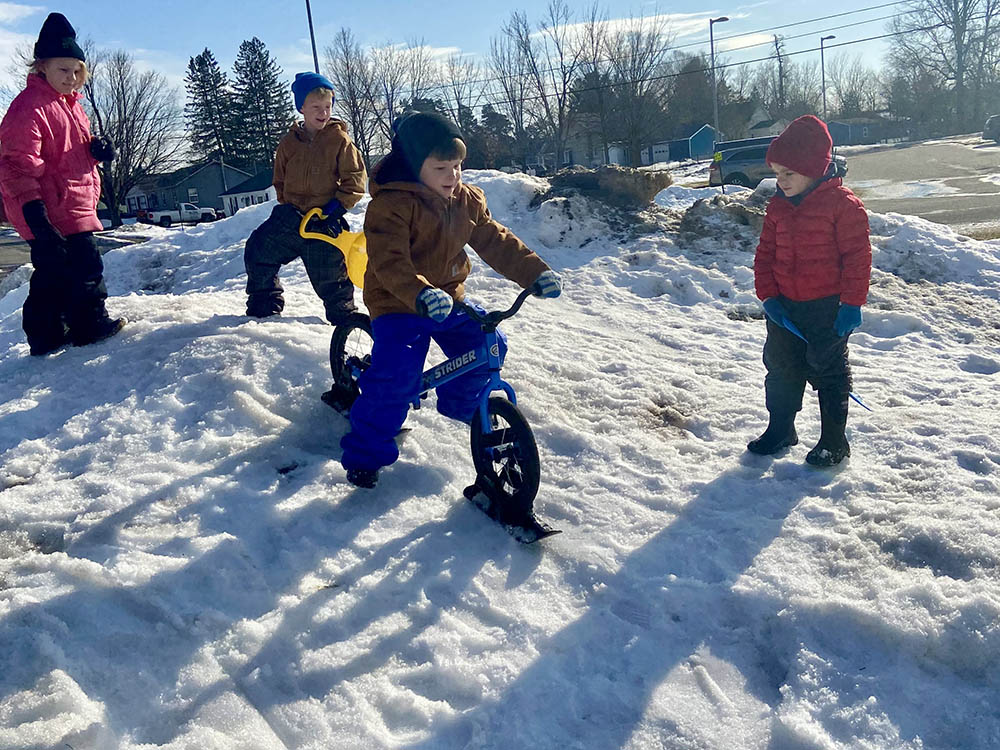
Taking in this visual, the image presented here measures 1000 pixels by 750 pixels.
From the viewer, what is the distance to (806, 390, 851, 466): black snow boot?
3.98 m

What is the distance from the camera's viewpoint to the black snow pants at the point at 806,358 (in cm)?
395

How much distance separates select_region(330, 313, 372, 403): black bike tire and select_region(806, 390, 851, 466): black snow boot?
264 cm

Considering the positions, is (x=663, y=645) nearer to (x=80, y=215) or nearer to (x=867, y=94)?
(x=80, y=215)

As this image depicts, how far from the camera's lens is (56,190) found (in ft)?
16.5

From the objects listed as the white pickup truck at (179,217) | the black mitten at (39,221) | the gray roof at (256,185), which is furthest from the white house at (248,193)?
the black mitten at (39,221)

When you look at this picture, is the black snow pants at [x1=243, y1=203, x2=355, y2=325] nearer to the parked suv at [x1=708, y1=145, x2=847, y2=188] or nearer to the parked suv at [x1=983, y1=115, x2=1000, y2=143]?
the parked suv at [x1=708, y1=145, x2=847, y2=188]

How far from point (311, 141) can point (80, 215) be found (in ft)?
5.40

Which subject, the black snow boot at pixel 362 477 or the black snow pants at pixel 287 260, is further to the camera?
the black snow pants at pixel 287 260

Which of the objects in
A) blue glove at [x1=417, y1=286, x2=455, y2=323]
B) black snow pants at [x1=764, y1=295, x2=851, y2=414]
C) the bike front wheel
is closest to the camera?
blue glove at [x1=417, y1=286, x2=455, y2=323]

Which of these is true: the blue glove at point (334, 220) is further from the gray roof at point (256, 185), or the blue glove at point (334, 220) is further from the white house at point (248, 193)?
the gray roof at point (256, 185)

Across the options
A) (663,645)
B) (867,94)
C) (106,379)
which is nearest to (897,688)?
(663,645)

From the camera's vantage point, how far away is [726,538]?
3.40m

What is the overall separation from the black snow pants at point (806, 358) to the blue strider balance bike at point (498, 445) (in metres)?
1.57

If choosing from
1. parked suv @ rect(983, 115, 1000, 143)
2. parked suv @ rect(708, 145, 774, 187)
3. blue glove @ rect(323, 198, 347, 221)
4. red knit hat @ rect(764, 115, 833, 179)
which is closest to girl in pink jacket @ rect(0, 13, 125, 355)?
blue glove @ rect(323, 198, 347, 221)
